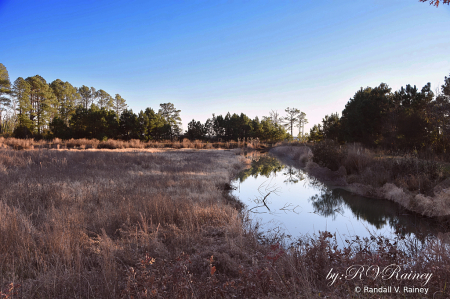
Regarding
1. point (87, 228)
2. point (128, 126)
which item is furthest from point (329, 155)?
point (128, 126)

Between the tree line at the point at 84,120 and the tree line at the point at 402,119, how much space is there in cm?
2430

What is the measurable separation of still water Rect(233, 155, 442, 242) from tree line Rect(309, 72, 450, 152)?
980 centimetres

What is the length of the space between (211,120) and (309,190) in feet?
154

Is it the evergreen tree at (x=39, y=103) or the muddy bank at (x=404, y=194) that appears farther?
the evergreen tree at (x=39, y=103)

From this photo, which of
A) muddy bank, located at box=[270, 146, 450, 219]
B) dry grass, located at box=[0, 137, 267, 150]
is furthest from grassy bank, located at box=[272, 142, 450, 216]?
dry grass, located at box=[0, 137, 267, 150]

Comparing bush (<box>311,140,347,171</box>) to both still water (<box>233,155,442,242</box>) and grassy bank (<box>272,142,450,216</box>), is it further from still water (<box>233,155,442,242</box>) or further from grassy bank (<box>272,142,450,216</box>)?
still water (<box>233,155,442,242</box>)

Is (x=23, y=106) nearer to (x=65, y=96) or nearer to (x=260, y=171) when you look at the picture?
(x=65, y=96)

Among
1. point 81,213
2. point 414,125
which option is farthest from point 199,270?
point 414,125

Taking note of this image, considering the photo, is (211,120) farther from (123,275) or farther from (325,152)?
(123,275)

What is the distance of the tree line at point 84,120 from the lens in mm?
35656

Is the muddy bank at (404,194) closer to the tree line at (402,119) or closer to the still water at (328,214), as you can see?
the still water at (328,214)

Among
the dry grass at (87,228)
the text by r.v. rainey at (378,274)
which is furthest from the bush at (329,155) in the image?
the text by r.v. rainey at (378,274)

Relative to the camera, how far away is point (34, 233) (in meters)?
3.94

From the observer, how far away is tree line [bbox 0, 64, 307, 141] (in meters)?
35.7
